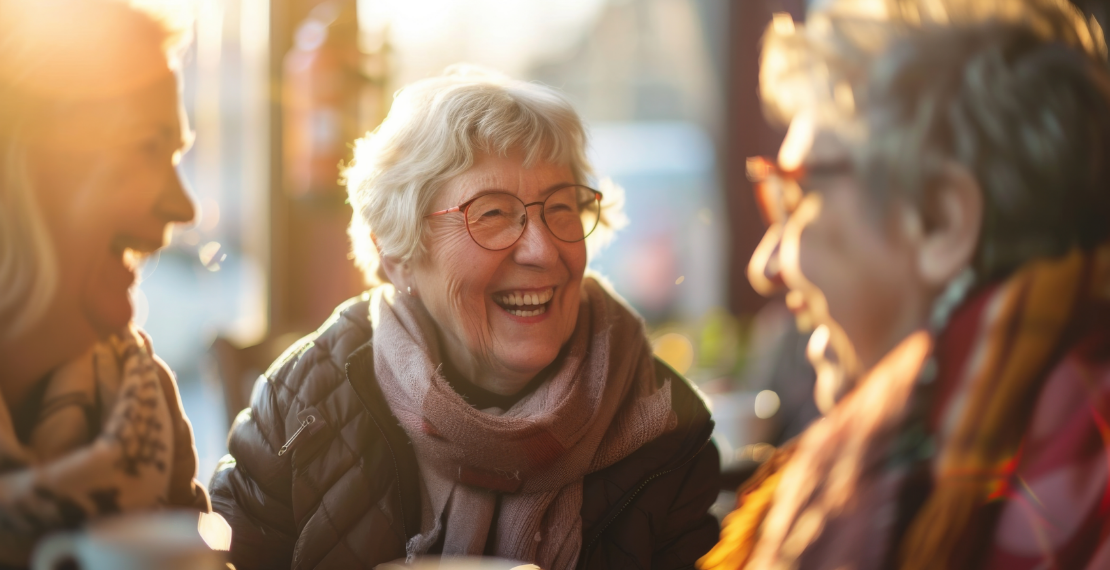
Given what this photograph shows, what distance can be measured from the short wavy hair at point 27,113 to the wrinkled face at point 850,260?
0.56 meters

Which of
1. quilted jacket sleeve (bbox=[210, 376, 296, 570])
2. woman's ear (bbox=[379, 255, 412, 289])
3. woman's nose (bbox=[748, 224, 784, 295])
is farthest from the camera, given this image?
woman's ear (bbox=[379, 255, 412, 289])

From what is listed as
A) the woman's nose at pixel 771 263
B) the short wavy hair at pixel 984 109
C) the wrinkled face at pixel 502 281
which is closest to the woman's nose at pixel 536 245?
the wrinkled face at pixel 502 281

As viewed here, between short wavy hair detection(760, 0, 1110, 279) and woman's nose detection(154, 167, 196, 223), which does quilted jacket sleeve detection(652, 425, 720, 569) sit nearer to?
short wavy hair detection(760, 0, 1110, 279)

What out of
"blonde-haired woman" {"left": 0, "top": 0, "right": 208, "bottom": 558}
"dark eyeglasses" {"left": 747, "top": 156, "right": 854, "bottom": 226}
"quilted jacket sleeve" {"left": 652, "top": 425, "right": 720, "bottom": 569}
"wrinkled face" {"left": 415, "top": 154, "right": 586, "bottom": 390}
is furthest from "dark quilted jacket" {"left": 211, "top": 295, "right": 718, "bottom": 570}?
"dark eyeglasses" {"left": 747, "top": 156, "right": 854, "bottom": 226}

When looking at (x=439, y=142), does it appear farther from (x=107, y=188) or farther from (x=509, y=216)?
(x=107, y=188)

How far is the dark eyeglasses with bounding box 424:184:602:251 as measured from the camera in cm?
88

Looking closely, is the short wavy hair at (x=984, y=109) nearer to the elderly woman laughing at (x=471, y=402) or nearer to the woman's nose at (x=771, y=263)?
the woman's nose at (x=771, y=263)

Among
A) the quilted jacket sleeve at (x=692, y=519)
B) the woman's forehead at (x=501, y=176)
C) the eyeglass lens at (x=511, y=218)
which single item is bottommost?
the quilted jacket sleeve at (x=692, y=519)

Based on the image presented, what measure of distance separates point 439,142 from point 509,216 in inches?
4.3

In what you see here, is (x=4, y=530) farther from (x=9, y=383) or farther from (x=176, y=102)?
(x=176, y=102)

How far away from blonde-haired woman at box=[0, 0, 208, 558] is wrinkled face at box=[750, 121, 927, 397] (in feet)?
1.70

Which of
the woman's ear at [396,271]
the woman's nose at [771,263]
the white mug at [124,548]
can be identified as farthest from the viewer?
the woman's ear at [396,271]

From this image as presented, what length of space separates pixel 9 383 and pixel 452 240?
0.43 meters

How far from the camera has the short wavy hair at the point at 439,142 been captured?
34.9 inches
